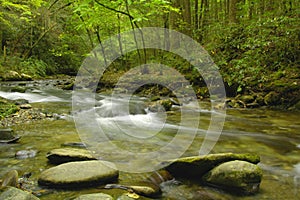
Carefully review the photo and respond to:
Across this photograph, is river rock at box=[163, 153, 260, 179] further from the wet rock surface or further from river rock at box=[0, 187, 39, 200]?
the wet rock surface

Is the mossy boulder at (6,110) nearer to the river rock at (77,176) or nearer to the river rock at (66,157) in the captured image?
the river rock at (66,157)

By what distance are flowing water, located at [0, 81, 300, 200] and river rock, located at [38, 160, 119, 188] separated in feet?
0.31

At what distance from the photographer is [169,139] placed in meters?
5.02

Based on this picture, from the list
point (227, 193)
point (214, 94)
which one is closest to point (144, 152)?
point (227, 193)

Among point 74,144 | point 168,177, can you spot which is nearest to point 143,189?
point 168,177

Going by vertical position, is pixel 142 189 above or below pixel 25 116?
below

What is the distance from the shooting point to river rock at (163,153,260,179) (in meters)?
3.03

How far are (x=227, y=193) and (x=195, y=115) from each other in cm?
472

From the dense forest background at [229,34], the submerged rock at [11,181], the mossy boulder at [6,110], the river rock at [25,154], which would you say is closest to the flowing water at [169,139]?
the river rock at [25,154]

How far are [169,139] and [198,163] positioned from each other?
200cm

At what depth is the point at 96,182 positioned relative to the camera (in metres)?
2.83

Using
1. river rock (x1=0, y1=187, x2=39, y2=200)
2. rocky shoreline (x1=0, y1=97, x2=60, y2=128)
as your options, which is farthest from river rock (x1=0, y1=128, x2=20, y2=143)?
river rock (x1=0, y1=187, x2=39, y2=200)

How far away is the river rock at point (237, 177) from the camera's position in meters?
2.76

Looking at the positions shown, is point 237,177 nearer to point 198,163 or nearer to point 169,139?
point 198,163
